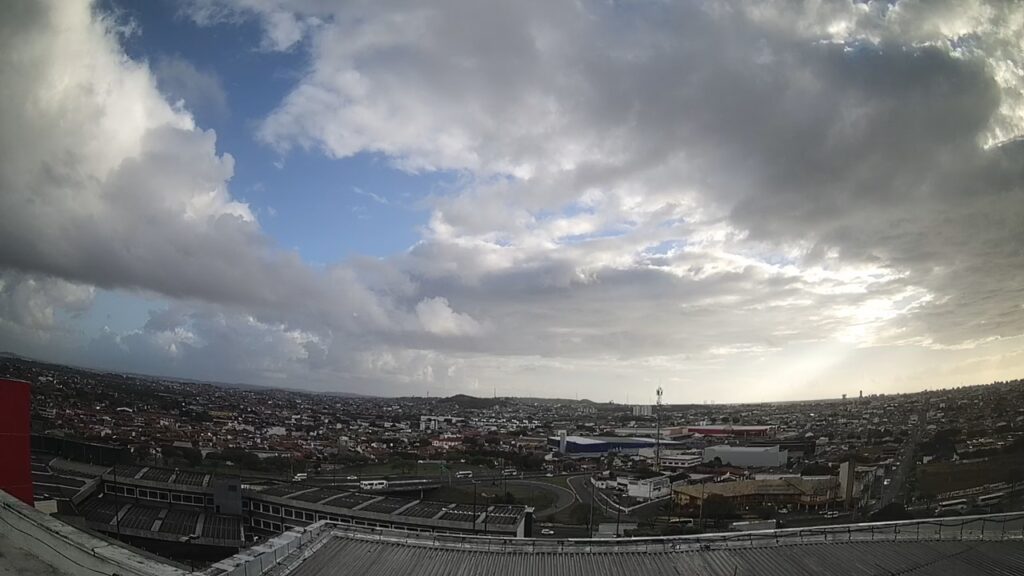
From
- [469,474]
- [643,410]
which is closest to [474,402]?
[643,410]

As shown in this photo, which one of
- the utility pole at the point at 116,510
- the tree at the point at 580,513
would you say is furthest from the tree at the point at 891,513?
the utility pole at the point at 116,510

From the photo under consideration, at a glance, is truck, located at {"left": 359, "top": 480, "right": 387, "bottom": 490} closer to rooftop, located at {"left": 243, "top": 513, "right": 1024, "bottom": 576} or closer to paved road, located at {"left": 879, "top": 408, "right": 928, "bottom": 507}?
rooftop, located at {"left": 243, "top": 513, "right": 1024, "bottom": 576}

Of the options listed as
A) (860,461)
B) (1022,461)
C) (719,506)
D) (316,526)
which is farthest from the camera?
(860,461)

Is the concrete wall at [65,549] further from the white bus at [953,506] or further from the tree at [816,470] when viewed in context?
the tree at [816,470]

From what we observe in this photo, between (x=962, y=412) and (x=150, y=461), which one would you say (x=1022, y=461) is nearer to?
(x=962, y=412)

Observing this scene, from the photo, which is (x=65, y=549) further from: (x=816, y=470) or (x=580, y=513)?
(x=816, y=470)

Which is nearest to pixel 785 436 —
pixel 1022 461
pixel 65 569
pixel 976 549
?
pixel 1022 461

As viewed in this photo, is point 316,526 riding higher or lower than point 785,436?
higher
